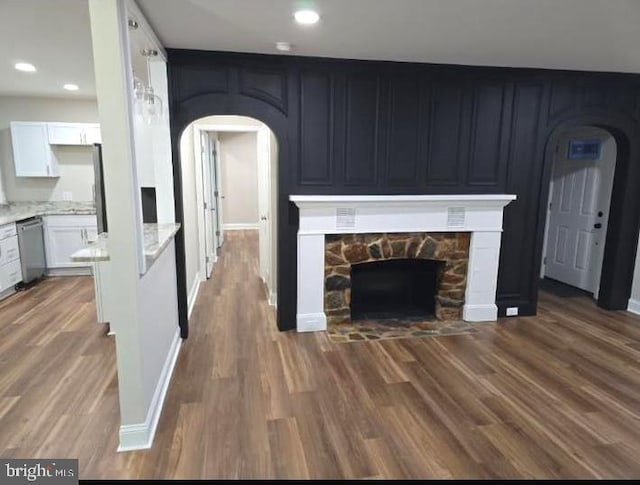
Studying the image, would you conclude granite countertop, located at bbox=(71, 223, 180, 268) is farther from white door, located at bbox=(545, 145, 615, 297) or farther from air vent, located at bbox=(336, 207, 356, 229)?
white door, located at bbox=(545, 145, 615, 297)

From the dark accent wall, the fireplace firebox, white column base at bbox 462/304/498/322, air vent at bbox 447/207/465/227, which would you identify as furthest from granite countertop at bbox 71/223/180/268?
white column base at bbox 462/304/498/322

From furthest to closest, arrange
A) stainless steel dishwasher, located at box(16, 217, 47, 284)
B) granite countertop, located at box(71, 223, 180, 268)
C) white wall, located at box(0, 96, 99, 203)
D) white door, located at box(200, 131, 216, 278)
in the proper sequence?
1. white door, located at box(200, 131, 216, 278)
2. white wall, located at box(0, 96, 99, 203)
3. stainless steel dishwasher, located at box(16, 217, 47, 284)
4. granite countertop, located at box(71, 223, 180, 268)

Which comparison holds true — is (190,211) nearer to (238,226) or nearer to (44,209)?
(44,209)

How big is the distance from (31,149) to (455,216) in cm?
571

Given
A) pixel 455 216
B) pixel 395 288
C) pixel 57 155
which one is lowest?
pixel 395 288

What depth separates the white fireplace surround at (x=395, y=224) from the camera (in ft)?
12.5

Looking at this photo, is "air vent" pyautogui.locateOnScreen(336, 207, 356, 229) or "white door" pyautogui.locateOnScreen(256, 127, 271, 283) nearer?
"air vent" pyautogui.locateOnScreen(336, 207, 356, 229)

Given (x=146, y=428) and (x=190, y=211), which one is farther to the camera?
(x=190, y=211)

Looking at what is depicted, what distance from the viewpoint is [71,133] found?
18.3 feet

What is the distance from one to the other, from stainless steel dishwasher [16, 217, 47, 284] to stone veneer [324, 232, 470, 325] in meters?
3.97

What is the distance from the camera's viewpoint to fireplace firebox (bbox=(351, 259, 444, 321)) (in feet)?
14.3

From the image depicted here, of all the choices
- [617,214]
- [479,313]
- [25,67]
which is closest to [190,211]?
[25,67]

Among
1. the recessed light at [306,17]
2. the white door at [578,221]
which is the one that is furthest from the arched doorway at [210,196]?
the white door at [578,221]

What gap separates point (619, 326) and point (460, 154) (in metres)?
2.45
